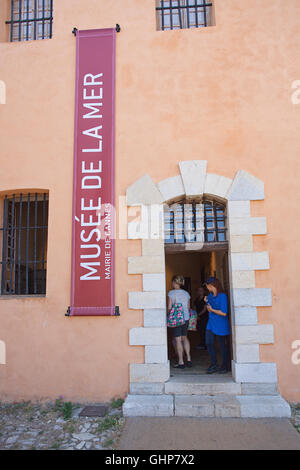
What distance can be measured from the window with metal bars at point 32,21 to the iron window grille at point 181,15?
192 centimetres

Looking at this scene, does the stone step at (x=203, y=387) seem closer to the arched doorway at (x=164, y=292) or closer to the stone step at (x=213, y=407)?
the arched doorway at (x=164, y=292)

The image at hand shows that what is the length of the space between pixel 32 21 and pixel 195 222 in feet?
14.9

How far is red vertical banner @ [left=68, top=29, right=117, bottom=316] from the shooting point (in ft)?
16.8

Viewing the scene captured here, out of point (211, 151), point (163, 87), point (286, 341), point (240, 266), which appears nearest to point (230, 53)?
point (163, 87)

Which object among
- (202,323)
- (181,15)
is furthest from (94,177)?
(202,323)

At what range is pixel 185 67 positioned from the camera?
5.54 metres

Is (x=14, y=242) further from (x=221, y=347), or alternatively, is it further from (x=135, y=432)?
(x=221, y=347)

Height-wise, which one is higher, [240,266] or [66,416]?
A: [240,266]

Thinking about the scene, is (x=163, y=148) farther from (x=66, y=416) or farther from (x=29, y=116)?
(x=66, y=416)

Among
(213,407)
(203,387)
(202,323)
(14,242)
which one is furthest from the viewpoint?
(202,323)

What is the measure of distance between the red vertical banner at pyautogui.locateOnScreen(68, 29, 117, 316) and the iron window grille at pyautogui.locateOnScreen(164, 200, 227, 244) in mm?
883

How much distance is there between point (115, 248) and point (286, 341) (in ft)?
8.73

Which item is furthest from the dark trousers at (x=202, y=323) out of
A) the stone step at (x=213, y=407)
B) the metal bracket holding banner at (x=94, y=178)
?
the metal bracket holding banner at (x=94, y=178)

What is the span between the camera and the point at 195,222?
5.41 meters
